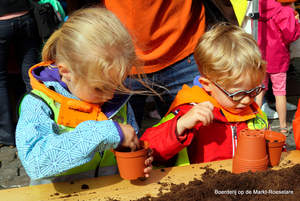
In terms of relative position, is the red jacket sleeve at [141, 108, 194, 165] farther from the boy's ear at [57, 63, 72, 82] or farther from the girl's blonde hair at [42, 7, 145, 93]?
the boy's ear at [57, 63, 72, 82]

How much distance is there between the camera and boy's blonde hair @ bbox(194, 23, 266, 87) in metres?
1.76

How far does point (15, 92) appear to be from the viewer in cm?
455

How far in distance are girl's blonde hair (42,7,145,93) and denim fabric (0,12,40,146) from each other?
7.27ft

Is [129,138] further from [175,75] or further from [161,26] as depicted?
[161,26]

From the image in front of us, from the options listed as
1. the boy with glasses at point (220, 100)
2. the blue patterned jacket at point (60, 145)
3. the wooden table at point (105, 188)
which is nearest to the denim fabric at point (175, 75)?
the boy with glasses at point (220, 100)

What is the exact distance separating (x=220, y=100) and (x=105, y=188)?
969 mm

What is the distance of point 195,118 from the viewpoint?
60.8 inches

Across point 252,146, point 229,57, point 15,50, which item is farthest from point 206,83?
point 15,50

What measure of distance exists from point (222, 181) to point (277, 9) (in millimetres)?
3447

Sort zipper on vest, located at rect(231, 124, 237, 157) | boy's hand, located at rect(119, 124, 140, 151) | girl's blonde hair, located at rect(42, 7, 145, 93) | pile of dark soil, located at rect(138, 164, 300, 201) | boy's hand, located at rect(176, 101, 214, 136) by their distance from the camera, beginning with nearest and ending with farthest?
pile of dark soil, located at rect(138, 164, 300, 201) → boy's hand, located at rect(119, 124, 140, 151) → girl's blonde hair, located at rect(42, 7, 145, 93) → boy's hand, located at rect(176, 101, 214, 136) → zipper on vest, located at rect(231, 124, 237, 157)

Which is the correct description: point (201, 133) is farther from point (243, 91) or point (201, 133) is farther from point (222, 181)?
point (222, 181)

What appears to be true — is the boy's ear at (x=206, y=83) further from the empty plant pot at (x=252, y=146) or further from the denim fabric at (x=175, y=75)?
the empty plant pot at (x=252, y=146)

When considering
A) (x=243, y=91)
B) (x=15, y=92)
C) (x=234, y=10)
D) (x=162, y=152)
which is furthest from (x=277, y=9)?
(x=15, y=92)

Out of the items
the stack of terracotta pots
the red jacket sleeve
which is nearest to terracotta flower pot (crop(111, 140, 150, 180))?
the red jacket sleeve
